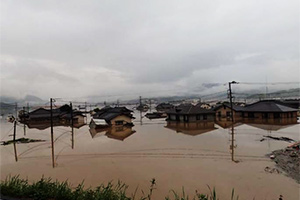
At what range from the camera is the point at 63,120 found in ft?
98.6

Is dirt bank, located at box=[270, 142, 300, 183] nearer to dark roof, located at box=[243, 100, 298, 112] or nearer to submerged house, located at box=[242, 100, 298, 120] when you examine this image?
submerged house, located at box=[242, 100, 298, 120]

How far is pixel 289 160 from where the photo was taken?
29.6ft

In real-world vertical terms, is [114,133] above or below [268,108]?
below

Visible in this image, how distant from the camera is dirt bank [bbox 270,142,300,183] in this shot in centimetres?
778

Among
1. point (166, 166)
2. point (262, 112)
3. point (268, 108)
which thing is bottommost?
point (166, 166)

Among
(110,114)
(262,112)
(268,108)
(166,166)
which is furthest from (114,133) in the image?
(268,108)

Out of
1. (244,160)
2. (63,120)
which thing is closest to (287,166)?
(244,160)

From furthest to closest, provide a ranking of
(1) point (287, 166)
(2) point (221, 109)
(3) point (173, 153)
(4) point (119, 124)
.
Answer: (2) point (221, 109) → (4) point (119, 124) → (3) point (173, 153) → (1) point (287, 166)

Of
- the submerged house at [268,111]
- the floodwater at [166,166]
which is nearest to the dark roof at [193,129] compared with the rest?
the floodwater at [166,166]

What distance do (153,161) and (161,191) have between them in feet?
10.1

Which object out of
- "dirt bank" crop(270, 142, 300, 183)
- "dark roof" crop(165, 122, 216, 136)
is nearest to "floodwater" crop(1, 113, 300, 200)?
"dirt bank" crop(270, 142, 300, 183)

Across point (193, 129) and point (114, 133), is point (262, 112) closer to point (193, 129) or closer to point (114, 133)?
point (193, 129)

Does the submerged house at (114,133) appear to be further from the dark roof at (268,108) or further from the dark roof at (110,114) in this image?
the dark roof at (268,108)

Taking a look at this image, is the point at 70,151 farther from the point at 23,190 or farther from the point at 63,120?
the point at 63,120
